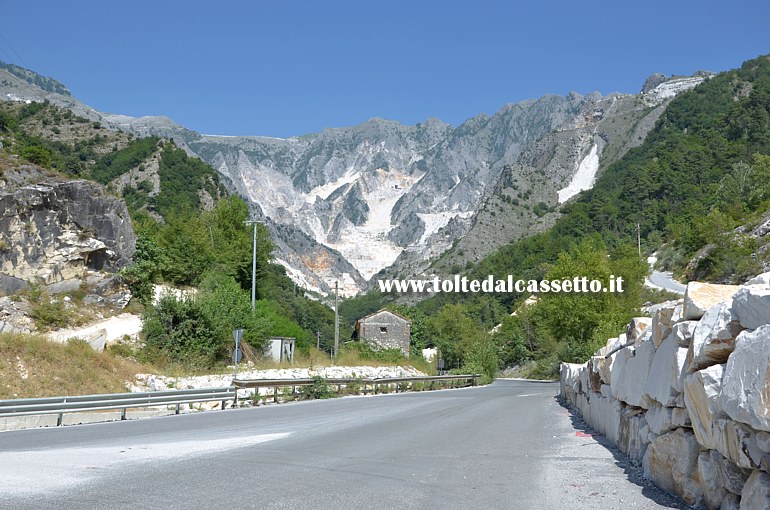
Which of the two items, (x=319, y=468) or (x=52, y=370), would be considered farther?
(x=52, y=370)

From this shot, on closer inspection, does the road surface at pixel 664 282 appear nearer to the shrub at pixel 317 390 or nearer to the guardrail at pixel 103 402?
the shrub at pixel 317 390

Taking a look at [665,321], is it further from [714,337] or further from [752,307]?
[752,307]

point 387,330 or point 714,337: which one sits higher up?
point 387,330

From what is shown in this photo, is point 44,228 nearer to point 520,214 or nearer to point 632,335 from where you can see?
point 632,335

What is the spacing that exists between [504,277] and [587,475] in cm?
12962

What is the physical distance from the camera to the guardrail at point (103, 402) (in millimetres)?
15164

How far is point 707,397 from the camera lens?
15.6ft

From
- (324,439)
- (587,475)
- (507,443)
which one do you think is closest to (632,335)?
(587,475)

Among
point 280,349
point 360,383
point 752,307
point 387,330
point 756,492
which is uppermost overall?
point 387,330

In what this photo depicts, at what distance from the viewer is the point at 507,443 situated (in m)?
11.0

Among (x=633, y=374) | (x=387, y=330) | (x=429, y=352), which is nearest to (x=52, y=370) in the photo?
(x=633, y=374)

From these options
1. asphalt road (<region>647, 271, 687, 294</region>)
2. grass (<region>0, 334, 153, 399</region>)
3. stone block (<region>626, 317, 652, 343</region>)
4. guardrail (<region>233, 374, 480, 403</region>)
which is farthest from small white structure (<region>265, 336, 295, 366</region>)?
asphalt road (<region>647, 271, 687, 294</region>)

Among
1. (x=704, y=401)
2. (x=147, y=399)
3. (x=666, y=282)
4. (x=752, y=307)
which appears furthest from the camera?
(x=666, y=282)

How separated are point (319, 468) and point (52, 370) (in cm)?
1784
